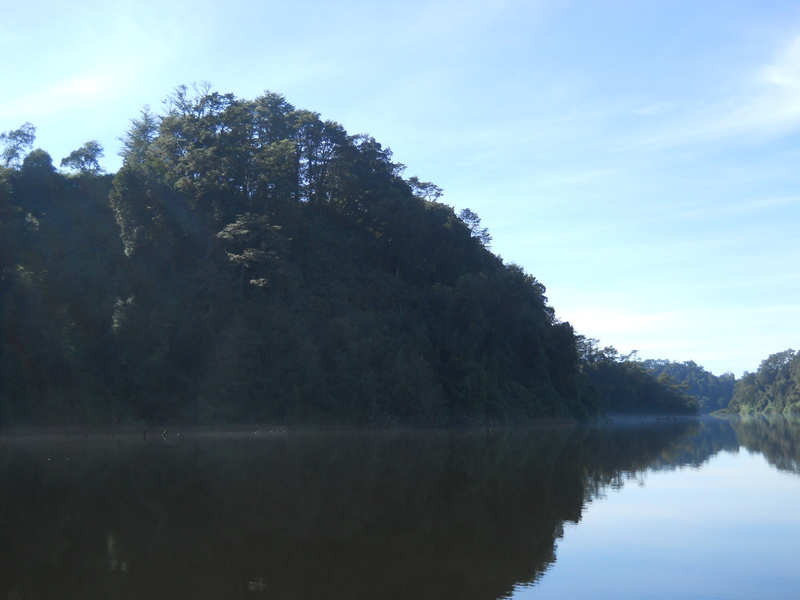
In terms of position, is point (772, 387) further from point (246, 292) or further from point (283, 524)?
point (283, 524)

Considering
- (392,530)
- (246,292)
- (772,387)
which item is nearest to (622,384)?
(772,387)

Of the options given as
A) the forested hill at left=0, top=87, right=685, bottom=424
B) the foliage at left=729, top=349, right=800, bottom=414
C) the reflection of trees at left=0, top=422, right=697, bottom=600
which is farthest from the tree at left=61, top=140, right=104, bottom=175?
the foliage at left=729, top=349, right=800, bottom=414

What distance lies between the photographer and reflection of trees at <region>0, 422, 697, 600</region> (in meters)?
9.23

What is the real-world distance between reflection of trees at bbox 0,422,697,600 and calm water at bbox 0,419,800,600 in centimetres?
5

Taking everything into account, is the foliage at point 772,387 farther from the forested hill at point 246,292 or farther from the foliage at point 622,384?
the forested hill at point 246,292

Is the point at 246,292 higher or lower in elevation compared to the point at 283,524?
higher

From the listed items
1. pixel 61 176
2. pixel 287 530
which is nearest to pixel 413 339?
pixel 61 176

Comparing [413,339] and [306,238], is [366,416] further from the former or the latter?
[306,238]

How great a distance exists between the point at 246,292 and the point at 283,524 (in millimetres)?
39556

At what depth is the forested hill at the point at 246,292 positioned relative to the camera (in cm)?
4269

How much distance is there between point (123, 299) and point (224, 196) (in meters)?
12.2

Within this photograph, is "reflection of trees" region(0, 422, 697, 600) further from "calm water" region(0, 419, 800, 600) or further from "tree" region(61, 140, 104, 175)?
"tree" region(61, 140, 104, 175)

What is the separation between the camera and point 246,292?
51.0 m

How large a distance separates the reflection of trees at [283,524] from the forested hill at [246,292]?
18112 mm
